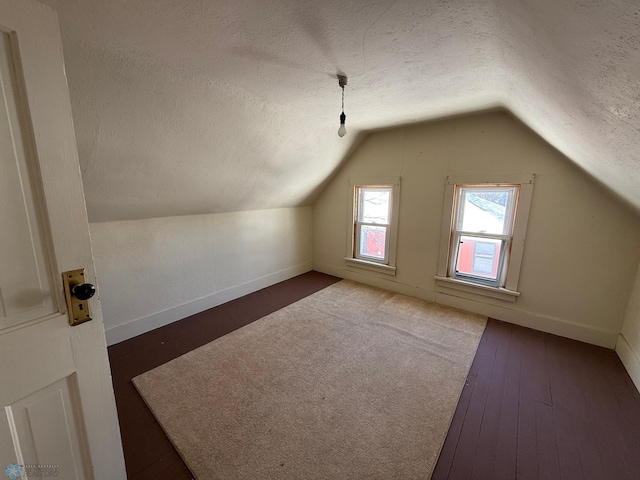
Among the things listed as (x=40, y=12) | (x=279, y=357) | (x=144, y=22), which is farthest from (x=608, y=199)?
(x=40, y=12)

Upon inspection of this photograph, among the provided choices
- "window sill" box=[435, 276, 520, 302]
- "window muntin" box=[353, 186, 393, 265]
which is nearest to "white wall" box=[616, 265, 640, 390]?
"window sill" box=[435, 276, 520, 302]

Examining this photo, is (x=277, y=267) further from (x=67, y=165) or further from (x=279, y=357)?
(x=67, y=165)

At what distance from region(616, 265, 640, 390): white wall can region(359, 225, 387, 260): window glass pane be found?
2.35 meters

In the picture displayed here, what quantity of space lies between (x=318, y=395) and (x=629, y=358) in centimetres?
252

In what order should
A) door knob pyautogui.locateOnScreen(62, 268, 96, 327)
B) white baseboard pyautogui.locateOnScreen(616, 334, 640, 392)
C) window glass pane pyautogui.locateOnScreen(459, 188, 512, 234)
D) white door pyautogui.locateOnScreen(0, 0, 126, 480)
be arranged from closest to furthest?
1. white door pyautogui.locateOnScreen(0, 0, 126, 480)
2. door knob pyautogui.locateOnScreen(62, 268, 96, 327)
3. white baseboard pyautogui.locateOnScreen(616, 334, 640, 392)
4. window glass pane pyautogui.locateOnScreen(459, 188, 512, 234)

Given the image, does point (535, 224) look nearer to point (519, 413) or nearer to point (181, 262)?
point (519, 413)

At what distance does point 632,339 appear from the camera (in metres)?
2.10

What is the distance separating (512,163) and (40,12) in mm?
3351

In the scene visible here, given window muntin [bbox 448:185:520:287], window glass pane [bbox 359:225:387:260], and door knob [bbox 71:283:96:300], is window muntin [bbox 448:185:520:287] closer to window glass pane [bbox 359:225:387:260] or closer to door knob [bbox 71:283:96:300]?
window glass pane [bbox 359:225:387:260]

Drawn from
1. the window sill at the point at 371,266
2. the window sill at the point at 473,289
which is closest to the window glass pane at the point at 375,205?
the window sill at the point at 371,266

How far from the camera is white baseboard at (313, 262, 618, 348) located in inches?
95.9

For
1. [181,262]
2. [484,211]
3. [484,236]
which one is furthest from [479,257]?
[181,262]

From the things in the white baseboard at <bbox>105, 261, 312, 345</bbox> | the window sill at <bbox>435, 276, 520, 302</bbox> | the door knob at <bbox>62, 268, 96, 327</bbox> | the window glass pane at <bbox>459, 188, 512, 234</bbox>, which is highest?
the window glass pane at <bbox>459, 188, 512, 234</bbox>

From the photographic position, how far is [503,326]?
279 centimetres
